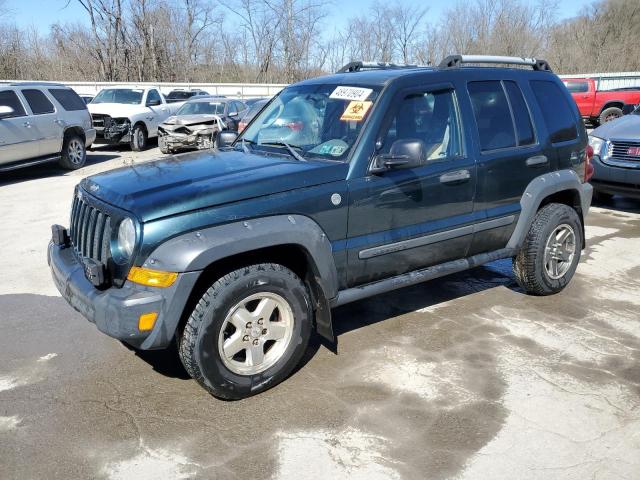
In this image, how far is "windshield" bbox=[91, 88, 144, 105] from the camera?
1714 centimetres

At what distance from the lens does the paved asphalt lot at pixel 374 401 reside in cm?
297

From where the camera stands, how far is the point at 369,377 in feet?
12.6

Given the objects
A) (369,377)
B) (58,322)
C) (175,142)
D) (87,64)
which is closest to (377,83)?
(369,377)

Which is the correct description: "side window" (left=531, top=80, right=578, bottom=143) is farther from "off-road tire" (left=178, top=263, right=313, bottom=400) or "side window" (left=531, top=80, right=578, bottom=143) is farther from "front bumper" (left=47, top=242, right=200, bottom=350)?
"front bumper" (left=47, top=242, right=200, bottom=350)

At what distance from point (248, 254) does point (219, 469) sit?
119 cm

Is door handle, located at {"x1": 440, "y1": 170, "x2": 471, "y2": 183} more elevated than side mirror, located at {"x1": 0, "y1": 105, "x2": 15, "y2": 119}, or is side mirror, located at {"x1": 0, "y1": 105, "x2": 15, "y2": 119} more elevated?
side mirror, located at {"x1": 0, "y1": 105, "x2": 15, "y2": 119}

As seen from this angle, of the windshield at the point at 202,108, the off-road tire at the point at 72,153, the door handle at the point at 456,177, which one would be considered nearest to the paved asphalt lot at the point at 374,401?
the door handle at the point at 456,177

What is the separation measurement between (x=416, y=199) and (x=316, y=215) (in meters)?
0.82

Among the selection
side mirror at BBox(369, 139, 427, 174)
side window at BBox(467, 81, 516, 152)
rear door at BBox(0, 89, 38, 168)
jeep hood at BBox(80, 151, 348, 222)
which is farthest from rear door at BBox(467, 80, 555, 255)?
rear door at BBox(0, 89, 38, 168)

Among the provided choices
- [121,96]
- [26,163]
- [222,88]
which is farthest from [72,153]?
[222,88]

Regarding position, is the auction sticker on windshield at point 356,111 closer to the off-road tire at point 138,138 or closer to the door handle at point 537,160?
the door handle at point 537,160

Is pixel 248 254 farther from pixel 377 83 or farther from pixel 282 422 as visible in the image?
pixel 377 83

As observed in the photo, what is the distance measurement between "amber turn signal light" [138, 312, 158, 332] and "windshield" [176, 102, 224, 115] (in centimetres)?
1324

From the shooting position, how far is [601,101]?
2186cm
